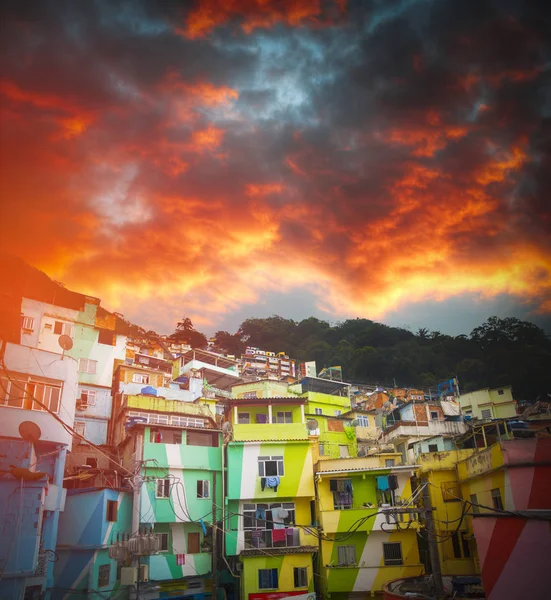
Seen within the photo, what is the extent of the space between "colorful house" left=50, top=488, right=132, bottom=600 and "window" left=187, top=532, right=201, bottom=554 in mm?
3696

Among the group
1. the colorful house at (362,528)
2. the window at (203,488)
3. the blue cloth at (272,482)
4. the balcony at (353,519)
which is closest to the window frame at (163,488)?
the window at (203,488)

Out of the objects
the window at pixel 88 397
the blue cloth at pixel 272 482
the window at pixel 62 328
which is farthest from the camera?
the window at pixel 62 328

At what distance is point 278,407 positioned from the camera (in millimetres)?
31938

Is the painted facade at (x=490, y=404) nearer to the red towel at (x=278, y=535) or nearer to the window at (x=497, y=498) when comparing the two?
the window at (x=497, y=498)

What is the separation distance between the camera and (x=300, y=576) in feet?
84.5

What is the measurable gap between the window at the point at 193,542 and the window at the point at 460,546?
1490cm

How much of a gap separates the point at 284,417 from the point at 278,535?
24.7 feet

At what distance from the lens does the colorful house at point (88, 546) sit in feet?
74.9

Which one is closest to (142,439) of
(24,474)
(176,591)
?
(176,591)

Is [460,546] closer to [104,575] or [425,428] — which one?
[425,428]

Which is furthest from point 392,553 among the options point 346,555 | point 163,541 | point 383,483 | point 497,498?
point 163,541

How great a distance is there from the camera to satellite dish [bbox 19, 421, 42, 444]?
19.4 m

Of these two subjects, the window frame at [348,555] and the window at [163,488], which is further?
the window at [163,488]

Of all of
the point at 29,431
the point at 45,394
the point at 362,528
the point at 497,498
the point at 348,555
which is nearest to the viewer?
the point at 29,431
